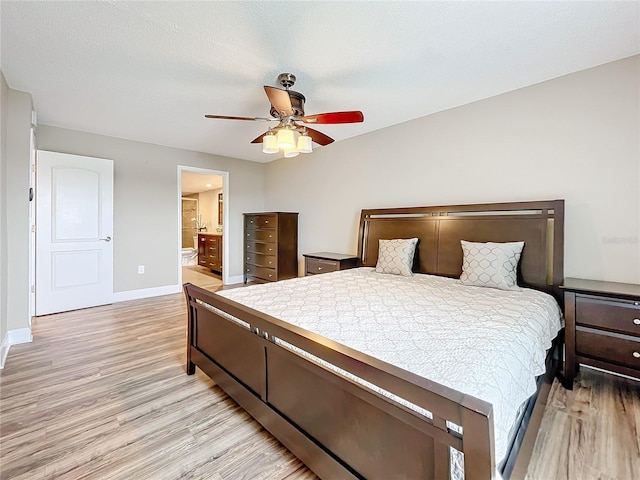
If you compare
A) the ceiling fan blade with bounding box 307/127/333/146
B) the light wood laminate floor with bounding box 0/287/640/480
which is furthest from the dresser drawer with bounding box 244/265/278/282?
the ceiling fan blade with bounding box 307/127/333/146

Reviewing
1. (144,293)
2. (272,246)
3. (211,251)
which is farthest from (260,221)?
(211,251)

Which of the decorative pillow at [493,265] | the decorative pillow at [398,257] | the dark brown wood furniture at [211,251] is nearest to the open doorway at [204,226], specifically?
the dark brown wood furniture at [211,251]

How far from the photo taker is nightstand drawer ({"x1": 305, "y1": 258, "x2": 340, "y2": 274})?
13.0 feet

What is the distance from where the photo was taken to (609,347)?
1988mm

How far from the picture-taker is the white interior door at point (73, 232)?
146 inches

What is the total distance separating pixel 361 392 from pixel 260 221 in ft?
14.9

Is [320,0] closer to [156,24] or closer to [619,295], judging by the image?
[156,24]

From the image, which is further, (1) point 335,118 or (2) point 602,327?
(1) point 335,118

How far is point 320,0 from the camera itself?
5.65 ft

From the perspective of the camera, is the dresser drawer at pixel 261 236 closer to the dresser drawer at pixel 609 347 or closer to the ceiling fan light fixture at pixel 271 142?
the ceiling fan light fixture at pixel 271 142

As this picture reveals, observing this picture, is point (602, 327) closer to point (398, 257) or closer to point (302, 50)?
point (398, 257)

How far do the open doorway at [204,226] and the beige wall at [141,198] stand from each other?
151mm

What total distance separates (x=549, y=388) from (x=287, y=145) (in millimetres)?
2674

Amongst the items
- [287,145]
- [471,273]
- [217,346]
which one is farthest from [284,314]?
[471,273]
